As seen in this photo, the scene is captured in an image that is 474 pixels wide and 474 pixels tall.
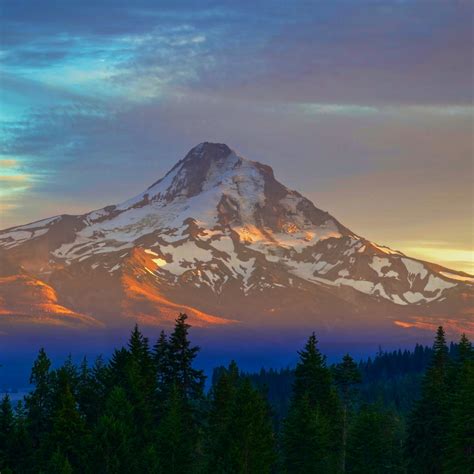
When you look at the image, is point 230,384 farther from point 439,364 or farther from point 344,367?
point 439,364

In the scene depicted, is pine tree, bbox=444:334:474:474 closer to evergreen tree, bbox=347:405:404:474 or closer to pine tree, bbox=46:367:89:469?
evergreen tree, bbox=347:405:404:474

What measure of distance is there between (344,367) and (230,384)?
921cm

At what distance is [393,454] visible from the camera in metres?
103

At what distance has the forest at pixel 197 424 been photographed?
277ft

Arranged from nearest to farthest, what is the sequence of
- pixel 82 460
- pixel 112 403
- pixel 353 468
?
1. pixel 82 460
2. pixel 112 403
3. pixel 353 468

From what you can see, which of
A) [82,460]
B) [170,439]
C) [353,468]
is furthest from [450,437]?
[82,460]

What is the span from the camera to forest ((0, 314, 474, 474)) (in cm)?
8444

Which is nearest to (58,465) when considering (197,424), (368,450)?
(197,424)

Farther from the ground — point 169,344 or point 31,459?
point 169,344

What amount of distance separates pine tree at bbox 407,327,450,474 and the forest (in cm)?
9

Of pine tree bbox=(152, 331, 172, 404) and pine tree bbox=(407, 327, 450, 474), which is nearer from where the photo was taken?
pine tree bbox=(407, 327, 450, 474)

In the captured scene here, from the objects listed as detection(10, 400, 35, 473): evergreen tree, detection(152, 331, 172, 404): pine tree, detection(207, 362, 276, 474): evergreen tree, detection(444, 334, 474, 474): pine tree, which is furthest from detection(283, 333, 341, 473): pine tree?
detection(10, 400, 35, 473): evergreen tree

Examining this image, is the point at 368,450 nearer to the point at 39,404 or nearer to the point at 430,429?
the point at 430,429

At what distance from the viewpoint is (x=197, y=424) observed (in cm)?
9762
